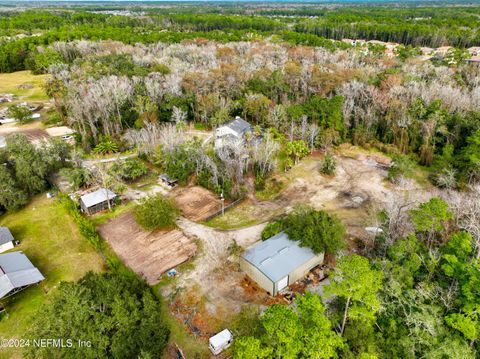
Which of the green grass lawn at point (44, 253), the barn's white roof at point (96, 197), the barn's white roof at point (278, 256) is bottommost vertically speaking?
the green grass lawn at point (44, 253)

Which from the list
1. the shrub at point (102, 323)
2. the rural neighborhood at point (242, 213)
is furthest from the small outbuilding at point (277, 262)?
the shrub at point (102, 323)

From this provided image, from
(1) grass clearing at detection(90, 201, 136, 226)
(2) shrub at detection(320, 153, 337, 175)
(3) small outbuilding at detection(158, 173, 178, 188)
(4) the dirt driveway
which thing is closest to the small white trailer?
(4) the dirt driveway

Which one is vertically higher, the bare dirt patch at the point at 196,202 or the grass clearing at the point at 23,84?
the grass clearing at the point at 23,84

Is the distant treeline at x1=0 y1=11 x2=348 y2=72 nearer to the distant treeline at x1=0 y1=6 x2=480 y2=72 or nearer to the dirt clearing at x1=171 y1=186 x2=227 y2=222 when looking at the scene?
the distant treeline at x1=0 y1=6 x2=480 y2=72

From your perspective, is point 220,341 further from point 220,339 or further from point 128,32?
point 128,32

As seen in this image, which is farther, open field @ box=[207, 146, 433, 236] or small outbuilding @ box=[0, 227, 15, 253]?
open field @ box=[207, 146, 433, 236]

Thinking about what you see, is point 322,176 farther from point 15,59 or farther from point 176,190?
point 15,59

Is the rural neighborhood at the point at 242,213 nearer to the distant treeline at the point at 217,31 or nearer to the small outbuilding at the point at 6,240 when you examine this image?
the small outbuilding at the point at 6,240
